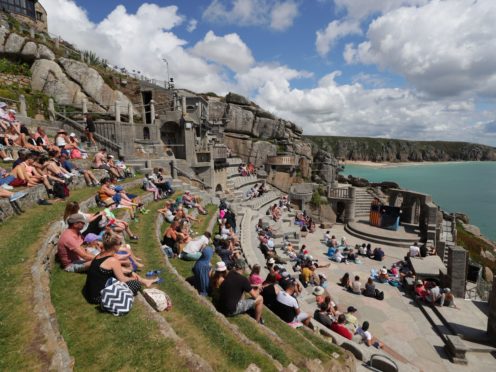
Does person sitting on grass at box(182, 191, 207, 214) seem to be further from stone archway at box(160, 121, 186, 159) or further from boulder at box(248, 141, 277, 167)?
boulder at box(248, 141, 277, 167)

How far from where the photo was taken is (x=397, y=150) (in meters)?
173

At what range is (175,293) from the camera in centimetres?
558

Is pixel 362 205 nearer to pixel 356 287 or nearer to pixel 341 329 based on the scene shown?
pixel 356 287

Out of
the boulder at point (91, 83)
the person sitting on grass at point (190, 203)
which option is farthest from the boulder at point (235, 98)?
the person sitting on grass at point (190, 203)

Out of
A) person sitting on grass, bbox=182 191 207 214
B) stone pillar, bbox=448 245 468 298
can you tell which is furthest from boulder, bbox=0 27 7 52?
stone pillar, bbox=448 245 468 298

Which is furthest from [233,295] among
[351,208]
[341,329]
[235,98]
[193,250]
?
[235,98]

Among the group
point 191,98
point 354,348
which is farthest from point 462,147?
point 354,348

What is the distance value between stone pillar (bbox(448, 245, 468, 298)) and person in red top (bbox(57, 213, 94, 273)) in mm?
14135

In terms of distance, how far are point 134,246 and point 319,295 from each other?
23.5 feet

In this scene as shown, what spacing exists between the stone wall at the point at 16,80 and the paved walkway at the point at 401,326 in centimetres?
2866

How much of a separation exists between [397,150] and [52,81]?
18960 centimetres

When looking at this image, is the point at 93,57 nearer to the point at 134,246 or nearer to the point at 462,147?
the point at 134,246

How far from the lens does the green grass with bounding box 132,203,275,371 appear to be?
12.9 feet

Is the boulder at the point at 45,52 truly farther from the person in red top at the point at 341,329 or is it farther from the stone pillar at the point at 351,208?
the stone pillar at the point at 351,208
